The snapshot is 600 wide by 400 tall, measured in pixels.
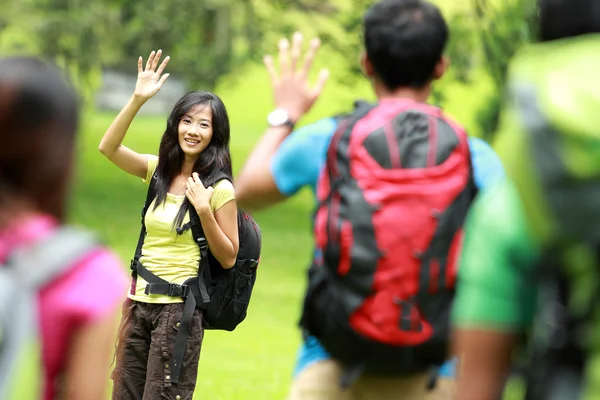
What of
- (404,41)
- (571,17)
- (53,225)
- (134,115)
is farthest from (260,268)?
(571,17)

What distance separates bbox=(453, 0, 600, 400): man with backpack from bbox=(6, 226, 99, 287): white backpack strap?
84cm

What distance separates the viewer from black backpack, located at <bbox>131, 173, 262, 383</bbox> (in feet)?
20.0

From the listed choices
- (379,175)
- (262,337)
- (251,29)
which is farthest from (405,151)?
(251,29)

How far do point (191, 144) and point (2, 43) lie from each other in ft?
70.3

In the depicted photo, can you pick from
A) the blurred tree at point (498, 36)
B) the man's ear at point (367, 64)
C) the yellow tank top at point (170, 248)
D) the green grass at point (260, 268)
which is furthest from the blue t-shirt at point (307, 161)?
the blurred tree at point (498, 36)

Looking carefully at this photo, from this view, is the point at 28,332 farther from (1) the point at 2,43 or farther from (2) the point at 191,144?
(1) the point at 2,43

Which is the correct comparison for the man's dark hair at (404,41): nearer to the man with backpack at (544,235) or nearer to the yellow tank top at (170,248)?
the man with backpack at (544,235)

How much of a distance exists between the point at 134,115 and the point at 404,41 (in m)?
2.81

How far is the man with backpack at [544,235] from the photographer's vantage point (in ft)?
7.65

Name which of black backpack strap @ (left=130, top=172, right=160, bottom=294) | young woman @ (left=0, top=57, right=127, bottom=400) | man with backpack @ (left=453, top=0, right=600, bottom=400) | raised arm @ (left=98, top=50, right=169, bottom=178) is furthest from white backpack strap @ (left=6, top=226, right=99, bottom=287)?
black backpack strap @ (left=130, top=172, right=160, bottom=294)

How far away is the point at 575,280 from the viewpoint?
7.97 ft

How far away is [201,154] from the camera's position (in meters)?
6.29

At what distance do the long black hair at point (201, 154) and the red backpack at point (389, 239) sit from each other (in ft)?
9.49

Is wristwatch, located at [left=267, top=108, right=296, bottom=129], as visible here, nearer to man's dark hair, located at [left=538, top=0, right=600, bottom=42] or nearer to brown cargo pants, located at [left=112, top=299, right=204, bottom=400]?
man's dark hair, located at [left=538, top=0, right=600, bottom=42]
